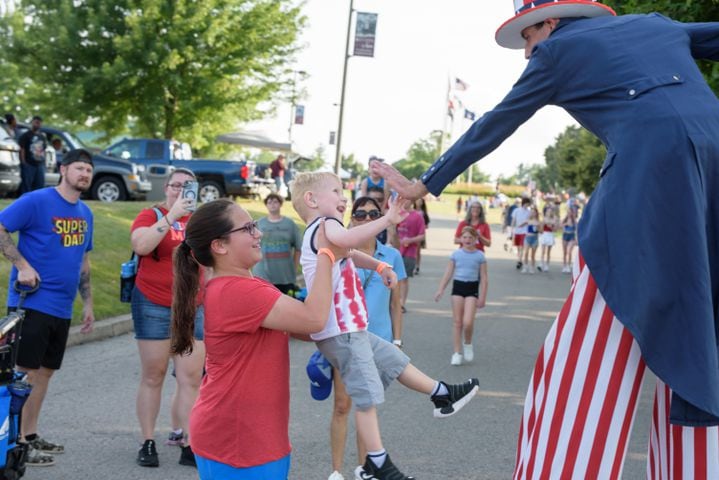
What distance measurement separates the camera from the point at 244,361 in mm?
3309

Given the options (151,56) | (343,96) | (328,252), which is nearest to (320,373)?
(328,252)

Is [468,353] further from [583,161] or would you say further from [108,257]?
[583,161]

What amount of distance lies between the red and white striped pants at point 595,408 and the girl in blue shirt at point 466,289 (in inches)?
266

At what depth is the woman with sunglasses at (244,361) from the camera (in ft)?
10.7

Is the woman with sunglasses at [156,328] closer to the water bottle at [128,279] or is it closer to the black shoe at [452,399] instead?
the water bottle at [128,279]

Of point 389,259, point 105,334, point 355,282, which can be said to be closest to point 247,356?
point 355,282

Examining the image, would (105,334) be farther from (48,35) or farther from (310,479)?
(48,35)

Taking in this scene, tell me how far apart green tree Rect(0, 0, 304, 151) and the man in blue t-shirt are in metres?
23.1

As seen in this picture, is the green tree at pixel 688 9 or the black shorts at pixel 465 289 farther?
the black shorts at pixel 465 289

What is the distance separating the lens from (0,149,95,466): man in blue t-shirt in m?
5.53

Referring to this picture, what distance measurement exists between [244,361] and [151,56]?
26.0 meters

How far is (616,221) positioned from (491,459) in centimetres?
362

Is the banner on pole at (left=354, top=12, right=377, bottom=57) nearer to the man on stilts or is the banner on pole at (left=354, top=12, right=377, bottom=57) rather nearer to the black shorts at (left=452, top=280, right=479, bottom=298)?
the black shorts at (left=452, top=280, right=479, bottom=298)

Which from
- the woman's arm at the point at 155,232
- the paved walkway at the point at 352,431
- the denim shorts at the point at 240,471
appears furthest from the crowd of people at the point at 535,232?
the denim shorts at the point at 240,471
